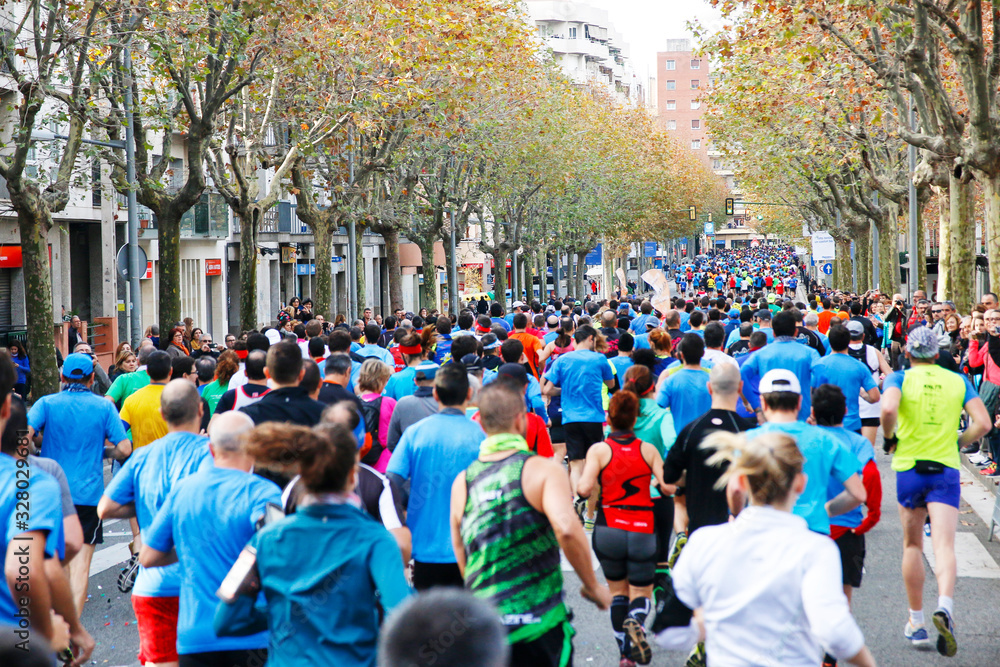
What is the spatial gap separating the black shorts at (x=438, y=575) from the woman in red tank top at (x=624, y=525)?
3.84 ft

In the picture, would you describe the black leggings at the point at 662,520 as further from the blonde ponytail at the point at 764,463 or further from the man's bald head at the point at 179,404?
the blonde ponytail at the point at 764,463

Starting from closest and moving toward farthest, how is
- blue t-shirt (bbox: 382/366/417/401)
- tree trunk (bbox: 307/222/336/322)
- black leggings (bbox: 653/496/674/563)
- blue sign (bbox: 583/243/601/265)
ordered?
black leggings (bbox: 653/496/674/563) < blue t-shirt (bbox: 382/366/417/401) < tree trunk (bbox: 307/222/336/322) < blue sign (bbox: 583/243/601/265)

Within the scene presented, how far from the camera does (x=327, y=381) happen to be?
25.3 ft

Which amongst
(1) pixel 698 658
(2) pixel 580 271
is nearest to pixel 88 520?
(1) pixel 698 658

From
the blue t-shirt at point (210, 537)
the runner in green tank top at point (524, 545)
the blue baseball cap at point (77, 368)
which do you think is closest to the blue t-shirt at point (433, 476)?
the runner in green tank top at point (524, 545)

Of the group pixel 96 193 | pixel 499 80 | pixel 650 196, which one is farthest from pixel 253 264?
pixel 650 196

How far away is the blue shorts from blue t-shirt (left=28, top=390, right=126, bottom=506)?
4761mm

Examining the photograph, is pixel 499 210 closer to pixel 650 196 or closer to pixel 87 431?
pixel 650 196

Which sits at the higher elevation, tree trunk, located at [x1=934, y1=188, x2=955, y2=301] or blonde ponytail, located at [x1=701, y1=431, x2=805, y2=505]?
tree trunk, located at [x1=934, y1=188, x2=955, y2=301]

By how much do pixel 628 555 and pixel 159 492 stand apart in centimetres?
255

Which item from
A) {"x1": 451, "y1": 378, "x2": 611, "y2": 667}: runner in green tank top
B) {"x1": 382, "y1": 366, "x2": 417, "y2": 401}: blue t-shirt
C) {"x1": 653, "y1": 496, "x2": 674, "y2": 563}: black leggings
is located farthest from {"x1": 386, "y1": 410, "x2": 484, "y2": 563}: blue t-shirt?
{"x1": 382, "y1": 366, "x2": 417, "y2": 401}: blue t-shirt

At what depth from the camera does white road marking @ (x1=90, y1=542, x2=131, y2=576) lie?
30.0ft

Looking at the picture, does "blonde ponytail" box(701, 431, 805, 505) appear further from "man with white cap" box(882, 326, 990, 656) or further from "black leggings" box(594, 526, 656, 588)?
"man with white cap" box(882, 326, 990, 656)

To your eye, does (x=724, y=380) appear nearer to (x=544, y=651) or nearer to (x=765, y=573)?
(x=544, y=651)
